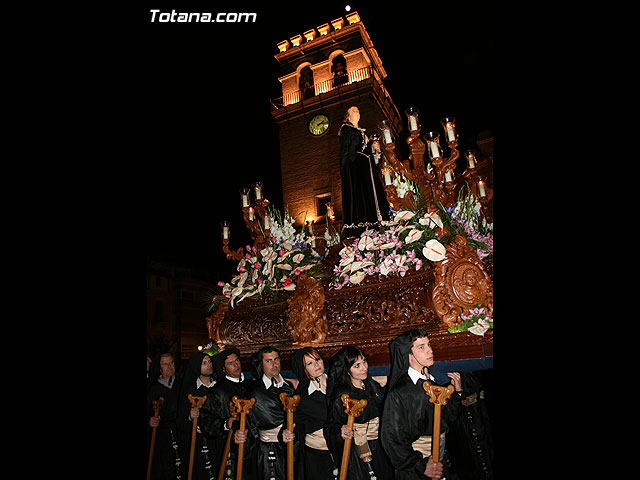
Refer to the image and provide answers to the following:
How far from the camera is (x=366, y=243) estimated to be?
16.7ft

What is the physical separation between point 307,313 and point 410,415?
1.75 metres

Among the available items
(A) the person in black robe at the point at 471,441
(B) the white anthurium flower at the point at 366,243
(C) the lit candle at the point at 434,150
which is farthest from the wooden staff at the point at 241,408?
(C) the lit candle at the point at 434,150

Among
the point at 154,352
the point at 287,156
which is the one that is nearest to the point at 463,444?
the point at 287,156

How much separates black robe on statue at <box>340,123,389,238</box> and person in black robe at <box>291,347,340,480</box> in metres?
2.11

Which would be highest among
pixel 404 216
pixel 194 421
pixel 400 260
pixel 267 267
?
pixel 404 216

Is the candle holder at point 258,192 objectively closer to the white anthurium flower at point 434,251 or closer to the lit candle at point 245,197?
the lit candle at point 245,197

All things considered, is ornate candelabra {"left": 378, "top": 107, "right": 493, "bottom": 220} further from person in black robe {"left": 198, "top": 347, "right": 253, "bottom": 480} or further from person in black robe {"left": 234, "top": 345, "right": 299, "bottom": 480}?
person in black robe {"left": 198, "top": 347, "right": 253, "bottom": 480}

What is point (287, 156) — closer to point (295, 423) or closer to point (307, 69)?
point (307, 69)

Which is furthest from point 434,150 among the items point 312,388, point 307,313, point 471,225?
point 312,388

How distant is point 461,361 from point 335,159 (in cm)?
1703

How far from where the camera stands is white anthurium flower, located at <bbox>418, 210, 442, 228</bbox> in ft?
15.4

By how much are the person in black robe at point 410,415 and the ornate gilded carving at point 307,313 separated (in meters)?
1.35

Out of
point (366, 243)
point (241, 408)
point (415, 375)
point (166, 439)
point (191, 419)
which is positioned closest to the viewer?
point (415, 375)

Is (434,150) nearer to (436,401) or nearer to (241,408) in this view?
(436,401)
